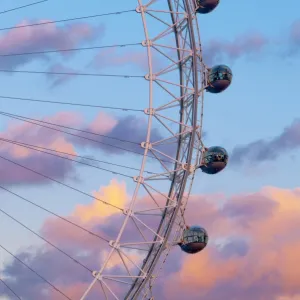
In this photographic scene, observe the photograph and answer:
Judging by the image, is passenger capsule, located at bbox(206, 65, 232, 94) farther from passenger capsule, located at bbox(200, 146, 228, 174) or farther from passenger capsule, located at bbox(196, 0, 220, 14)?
passenger capsule, located at bbox(196, 0, 220, 14)

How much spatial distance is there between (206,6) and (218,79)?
3.41 metres

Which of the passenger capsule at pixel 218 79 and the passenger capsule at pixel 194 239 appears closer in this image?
the passenger capsule at pixel 194 239

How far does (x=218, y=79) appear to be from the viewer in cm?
4619

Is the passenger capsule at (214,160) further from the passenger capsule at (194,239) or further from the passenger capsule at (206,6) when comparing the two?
the passenger capsule at (206,6)

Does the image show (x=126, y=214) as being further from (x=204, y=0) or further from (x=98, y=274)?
(x=204, y=0)

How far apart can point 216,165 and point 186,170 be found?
190cm

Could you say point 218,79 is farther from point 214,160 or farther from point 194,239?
point 194,239

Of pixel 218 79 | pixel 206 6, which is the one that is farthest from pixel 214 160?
pixel 206 6

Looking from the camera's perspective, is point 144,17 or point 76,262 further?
point 144,17

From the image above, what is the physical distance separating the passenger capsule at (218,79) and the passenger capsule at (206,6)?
106 inches

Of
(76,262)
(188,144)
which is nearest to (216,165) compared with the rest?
(188,144)

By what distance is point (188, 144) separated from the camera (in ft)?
147

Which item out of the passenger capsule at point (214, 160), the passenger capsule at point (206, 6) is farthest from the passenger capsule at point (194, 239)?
the passenger capsule at point (206, 6)

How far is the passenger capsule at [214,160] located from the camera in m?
45.6
